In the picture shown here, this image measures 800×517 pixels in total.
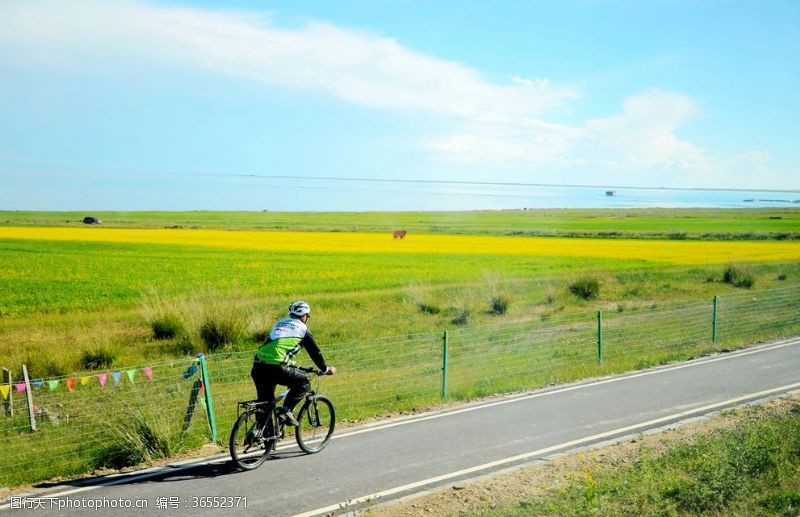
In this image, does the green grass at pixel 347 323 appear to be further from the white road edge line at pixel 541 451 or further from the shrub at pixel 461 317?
the white road edge line at pixel 541 451

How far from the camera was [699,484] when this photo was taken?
24.2 feet

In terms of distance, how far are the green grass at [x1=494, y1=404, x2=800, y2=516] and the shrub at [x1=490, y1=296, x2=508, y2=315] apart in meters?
18.5

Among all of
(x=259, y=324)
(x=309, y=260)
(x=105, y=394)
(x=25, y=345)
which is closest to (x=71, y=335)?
(x=25, y=345)

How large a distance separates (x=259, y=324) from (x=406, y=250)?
29093 millimetres

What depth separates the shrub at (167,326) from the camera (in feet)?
69.5

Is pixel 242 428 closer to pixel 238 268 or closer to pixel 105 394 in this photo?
pixel 105 394

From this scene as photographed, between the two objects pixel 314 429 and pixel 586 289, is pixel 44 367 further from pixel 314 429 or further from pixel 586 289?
pixel 586 289

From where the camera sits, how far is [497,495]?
769 centimetres

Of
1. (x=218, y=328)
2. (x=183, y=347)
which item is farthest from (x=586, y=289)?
(x=183, y=347)

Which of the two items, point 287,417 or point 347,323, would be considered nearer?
point 287,417

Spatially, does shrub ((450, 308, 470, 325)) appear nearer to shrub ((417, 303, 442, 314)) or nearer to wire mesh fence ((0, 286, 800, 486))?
shrub ((417, 303, 442, 314))

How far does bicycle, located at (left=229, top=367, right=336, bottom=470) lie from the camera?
8.81 m

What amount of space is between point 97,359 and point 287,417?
1027 cm

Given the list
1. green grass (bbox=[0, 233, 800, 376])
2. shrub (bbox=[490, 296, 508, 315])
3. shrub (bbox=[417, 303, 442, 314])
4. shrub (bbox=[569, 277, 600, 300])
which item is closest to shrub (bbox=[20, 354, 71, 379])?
green grass (bbox=[0, 233, 800, 376])
